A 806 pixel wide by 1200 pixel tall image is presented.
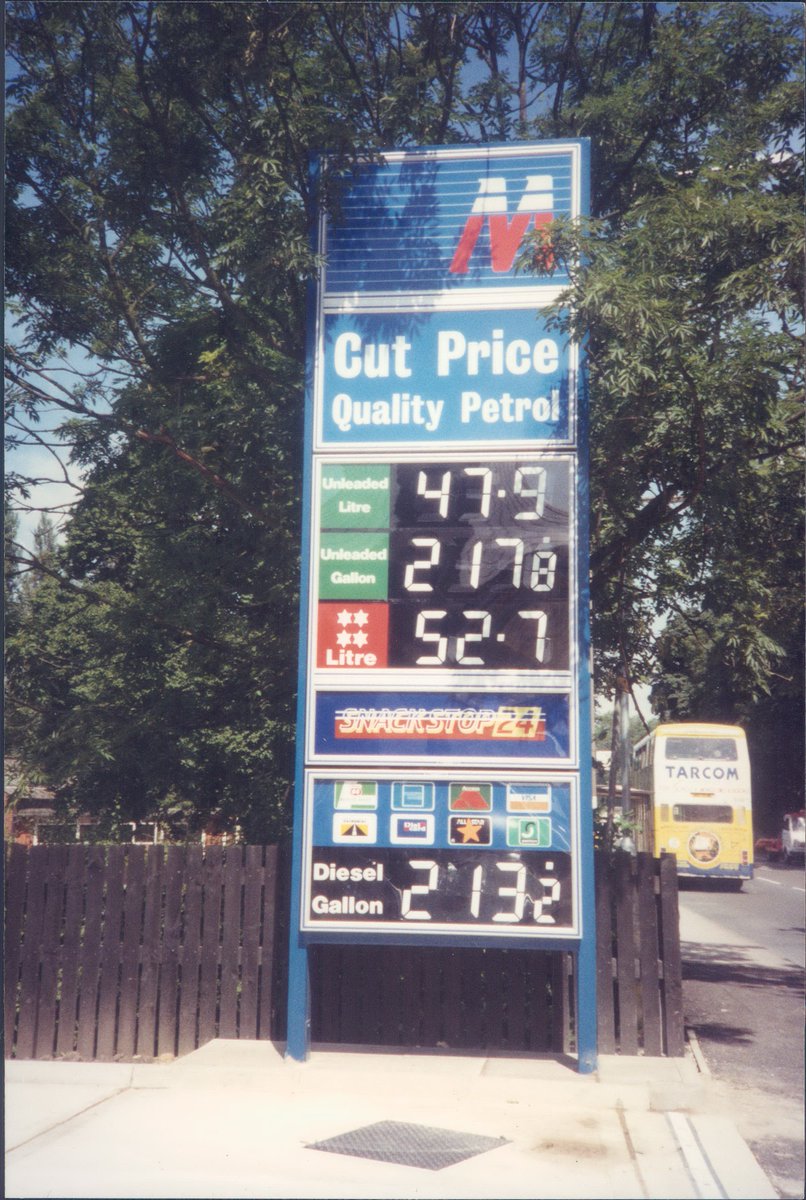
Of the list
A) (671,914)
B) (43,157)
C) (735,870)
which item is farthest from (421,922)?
(735,870)

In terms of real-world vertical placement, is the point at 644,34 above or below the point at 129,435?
above

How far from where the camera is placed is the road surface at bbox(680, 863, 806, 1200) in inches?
284

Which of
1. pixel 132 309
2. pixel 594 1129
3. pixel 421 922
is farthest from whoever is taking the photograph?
pixel 132 309

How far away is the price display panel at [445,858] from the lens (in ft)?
26.2

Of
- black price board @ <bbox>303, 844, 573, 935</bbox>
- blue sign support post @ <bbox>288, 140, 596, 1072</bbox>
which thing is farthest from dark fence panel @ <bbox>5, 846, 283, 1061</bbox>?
black price board @ <bbox>303, 844, 573, 935</bbox>

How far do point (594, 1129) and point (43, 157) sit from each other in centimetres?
970

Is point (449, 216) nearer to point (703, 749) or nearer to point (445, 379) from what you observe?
point (445, 379)

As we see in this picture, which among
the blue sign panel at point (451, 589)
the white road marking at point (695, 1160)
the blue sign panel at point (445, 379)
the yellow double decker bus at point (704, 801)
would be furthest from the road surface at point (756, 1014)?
the blue sign panel at point (445, 379)

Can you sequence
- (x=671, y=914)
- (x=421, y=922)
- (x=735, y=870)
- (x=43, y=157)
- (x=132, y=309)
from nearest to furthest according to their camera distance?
(x=421, y=922) < (x=671, y=914) < (x=43, y=157) < (x=132, y=309) < (x=735, y=870)

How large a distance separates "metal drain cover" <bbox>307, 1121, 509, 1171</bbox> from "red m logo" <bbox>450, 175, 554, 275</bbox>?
639 centimetres

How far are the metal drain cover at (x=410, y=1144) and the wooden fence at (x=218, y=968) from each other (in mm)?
2310

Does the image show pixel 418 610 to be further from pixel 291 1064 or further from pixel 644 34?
pixel 644 34

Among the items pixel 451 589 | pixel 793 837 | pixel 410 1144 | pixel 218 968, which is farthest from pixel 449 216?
pixel 793 837

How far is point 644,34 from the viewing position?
10742 millimetres
